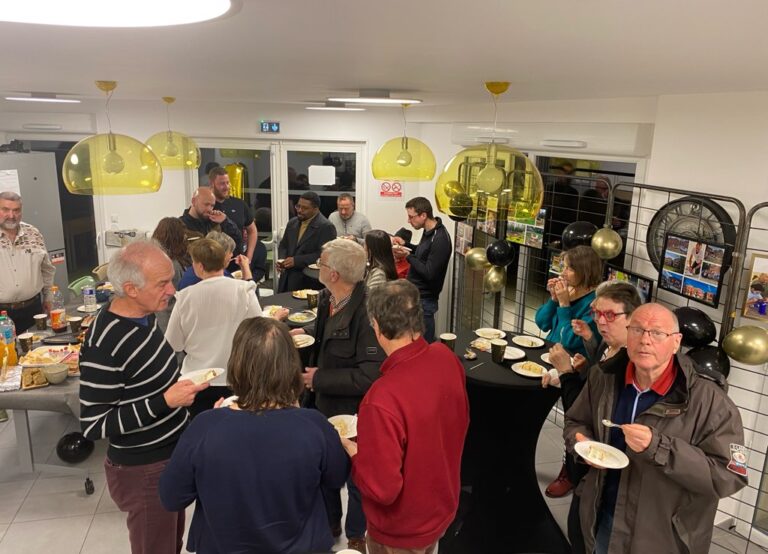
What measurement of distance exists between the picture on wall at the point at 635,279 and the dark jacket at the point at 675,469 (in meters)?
1.33

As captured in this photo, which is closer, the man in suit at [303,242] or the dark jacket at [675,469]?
the dark jacket at [675,469]

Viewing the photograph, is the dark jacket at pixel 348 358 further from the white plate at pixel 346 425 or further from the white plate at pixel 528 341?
the white plate at pixel 528 341

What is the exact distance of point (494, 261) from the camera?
180 inches

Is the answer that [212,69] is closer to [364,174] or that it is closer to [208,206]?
[208,206]

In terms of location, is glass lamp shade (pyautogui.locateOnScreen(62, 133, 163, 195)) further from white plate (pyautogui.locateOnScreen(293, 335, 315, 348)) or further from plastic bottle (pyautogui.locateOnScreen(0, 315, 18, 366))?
white plate (pyautogui.locateOnScreen(293, 335, 315, 348))

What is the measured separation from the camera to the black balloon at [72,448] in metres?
3.82

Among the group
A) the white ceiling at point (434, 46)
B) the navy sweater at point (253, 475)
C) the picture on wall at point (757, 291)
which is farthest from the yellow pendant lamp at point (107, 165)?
the picture on wall at point (757, 291)

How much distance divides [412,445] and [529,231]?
3.40 metres

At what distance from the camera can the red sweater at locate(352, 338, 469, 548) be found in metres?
1.90

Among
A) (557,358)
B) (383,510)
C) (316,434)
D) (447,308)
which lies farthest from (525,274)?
(316,434)

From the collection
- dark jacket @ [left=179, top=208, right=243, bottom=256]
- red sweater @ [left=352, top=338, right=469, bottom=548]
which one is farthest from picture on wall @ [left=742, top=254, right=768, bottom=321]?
dark jacket @ [left=179, top=208, right=243, bottom=256]

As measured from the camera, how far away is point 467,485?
3.22 metres

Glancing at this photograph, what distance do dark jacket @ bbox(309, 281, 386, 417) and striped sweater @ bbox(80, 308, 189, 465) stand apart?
683mm

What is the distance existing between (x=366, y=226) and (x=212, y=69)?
13.1ft
